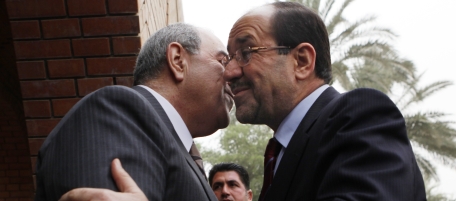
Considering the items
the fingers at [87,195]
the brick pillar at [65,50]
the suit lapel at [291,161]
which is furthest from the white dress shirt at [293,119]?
the brick pillar at [65,50]

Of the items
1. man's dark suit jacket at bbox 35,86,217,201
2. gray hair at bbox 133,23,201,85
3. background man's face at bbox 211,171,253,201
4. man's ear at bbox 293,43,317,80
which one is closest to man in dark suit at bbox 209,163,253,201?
background man's face at bbox 211,171,253,201

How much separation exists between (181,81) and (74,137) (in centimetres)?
97

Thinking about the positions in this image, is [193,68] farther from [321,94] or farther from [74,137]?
[74,137]

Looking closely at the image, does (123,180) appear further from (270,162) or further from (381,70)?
(381,70)

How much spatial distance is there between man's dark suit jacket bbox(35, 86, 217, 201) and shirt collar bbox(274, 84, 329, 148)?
20.0 inches

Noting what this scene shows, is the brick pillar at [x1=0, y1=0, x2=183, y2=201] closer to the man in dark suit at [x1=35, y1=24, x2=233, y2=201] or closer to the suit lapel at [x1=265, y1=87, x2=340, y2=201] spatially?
the man in dark suit at [x1=35, y1=24, x2=233, y2=201]

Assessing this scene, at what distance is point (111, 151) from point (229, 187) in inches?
174

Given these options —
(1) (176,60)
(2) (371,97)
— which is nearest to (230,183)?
(1) (176,60)

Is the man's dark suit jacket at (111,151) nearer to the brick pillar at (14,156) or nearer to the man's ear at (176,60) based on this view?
the man's ear at (176,60)

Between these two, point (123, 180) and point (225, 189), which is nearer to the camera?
point (123, 180)

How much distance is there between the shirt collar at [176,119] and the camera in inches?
110

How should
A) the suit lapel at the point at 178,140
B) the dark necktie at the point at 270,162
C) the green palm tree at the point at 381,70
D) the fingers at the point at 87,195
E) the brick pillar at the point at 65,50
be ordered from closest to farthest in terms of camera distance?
1. the fingers at the point at 87,195
2. the suit lapel at the point at 178,140
3. the dark necktie at the point at 270,162
4. the brick pillar at the point at 65,50
5. the green palm tree at the point at 381,70

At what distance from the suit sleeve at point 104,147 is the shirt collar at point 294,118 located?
59cm

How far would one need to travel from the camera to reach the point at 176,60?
2.99 m
